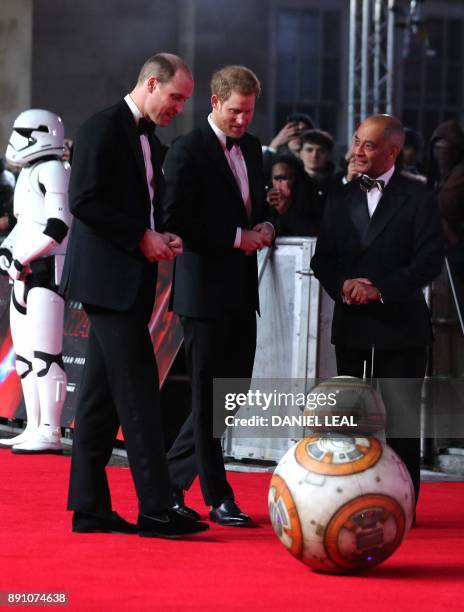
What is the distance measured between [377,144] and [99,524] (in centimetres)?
210

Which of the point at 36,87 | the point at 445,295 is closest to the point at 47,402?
Result: the point at 445,295

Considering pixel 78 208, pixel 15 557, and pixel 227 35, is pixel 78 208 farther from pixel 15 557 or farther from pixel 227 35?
pixel 227 35

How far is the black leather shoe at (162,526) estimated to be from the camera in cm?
582

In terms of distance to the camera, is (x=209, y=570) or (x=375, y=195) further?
(x=375, y=195)

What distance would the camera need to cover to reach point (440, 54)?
83.0ft

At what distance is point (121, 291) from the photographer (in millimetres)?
5816

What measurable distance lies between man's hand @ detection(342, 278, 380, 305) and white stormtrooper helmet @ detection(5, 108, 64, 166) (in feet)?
10.8

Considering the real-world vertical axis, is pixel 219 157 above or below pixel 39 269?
above

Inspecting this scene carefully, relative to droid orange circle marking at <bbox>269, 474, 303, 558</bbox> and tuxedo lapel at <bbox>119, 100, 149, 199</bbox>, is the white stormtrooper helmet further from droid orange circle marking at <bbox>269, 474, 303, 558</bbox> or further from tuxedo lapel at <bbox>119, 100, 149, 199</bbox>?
droid orange circle marking at <bbox>269, 474, 303, 558</bbox>

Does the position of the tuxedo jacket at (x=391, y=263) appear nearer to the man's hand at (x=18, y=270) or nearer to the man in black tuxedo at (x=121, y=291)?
the man in black tuxedo at (x=121, y=291)

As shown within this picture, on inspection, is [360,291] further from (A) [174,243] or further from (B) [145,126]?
(B) [145,126]

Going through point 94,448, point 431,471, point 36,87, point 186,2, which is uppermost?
point 186,2

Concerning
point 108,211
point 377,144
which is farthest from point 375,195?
point 108,211

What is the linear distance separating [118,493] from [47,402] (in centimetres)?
207
